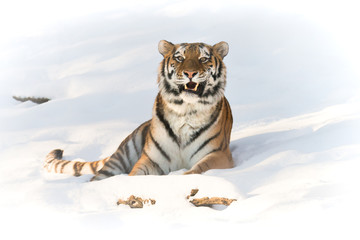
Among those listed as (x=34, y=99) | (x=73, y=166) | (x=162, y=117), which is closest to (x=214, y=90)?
(x=162, y=117)

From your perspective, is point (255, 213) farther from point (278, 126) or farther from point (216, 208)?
point (278, 126)

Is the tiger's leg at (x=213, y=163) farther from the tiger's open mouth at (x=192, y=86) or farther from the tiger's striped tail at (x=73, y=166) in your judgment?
the tiger's striped tail at (x=73, y=166)

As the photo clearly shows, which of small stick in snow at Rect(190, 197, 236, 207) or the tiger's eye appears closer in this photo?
small stick in snow at Rect(190, 197, 236, 207)

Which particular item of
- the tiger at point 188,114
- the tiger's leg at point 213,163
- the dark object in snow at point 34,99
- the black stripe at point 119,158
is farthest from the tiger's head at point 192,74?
the dark object in snow at point 34,99

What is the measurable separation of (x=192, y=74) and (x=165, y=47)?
0.35 meters

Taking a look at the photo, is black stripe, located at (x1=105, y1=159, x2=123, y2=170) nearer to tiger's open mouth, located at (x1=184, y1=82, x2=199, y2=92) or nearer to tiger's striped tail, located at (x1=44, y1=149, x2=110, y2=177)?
tiger's striped tail, located at (x1=44, y1=149, x2=110, y2=177)

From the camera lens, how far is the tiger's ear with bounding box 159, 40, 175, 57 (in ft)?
11.9

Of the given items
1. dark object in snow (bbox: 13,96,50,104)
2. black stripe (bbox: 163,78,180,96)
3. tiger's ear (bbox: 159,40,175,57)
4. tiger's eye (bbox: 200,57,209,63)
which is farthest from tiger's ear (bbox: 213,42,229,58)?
dark object in snow (bbox: 13,96,50,104)

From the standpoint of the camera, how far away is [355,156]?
3.21m

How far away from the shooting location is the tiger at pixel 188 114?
346cm

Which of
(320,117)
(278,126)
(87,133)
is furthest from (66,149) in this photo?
(320,117)

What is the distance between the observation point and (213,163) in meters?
3.44

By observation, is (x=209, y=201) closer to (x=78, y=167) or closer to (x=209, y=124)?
(x=209, y=124)

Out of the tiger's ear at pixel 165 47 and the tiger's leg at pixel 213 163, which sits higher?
the tiger's ear at pixel 165 47
